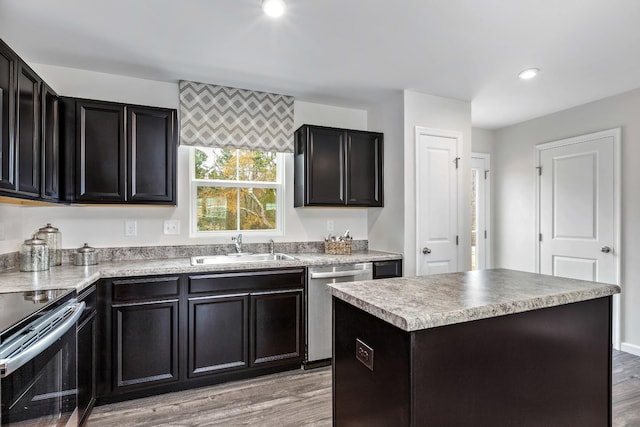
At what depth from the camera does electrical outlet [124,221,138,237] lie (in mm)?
2889

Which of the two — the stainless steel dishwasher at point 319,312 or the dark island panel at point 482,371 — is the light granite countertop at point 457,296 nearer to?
the dark island panel at point 482,371

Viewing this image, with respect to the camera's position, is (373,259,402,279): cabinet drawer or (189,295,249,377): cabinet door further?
(373,259,402,279): cabinet drawer

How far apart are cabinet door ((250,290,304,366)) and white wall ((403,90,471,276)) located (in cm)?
115

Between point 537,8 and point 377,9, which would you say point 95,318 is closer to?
point 377,9

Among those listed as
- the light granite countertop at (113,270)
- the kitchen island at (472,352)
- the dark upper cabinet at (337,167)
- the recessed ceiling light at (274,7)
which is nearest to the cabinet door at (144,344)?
the light granite countertop at (113,270)

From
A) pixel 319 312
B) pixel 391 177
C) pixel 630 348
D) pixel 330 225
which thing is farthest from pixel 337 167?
pixel 630 348

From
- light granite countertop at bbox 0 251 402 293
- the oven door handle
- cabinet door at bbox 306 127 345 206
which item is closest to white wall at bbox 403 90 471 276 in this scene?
light granite countertop at bbox 0 251 402 293

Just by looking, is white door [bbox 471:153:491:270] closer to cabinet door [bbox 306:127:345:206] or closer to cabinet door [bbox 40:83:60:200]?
cabinet door [bbox 306:127:345:206]

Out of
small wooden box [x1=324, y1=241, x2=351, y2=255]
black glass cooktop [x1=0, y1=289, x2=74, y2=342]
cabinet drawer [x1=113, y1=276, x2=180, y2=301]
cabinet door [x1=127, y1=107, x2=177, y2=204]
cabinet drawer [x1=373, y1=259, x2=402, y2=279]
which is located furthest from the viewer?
small wooden box [x1=324, y1=241, x2=351, y2=255]

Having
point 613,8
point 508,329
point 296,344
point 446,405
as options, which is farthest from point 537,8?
point 296,344

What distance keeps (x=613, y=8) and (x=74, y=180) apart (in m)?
3.60

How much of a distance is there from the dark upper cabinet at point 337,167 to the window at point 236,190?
27cm

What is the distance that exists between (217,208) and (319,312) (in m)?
1.37

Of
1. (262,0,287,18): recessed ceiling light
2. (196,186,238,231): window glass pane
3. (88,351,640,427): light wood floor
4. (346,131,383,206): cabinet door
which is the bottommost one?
(88,351,640,427): light wood floor
